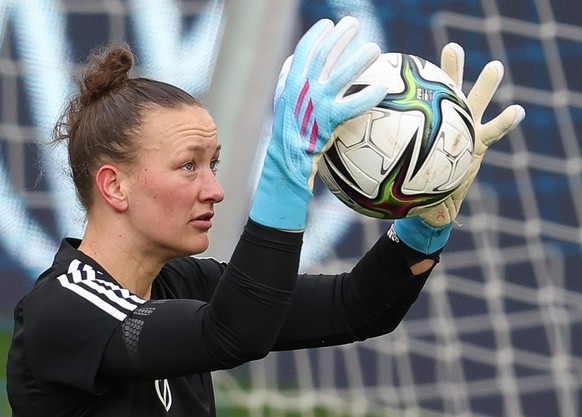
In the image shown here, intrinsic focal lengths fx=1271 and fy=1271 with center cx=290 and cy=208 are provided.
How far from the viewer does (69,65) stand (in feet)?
12.6

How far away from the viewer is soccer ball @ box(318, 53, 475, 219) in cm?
213

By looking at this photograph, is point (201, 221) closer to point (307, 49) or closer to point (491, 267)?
point (307, 49)

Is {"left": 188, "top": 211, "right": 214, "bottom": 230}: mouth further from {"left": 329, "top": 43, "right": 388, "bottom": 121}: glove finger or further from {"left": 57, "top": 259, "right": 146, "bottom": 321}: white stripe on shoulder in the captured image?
{"left": 329, "top": 43, "right": 388, "bottom": 121}: glove finger

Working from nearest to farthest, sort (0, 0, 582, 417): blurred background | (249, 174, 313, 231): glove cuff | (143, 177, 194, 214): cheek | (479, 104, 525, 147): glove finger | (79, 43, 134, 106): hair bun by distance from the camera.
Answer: (249, 174, 313, 231): glove cuff, (143, 177, 194, 214): cheek, (79, 43, 134, 106): hair bun, (479, 104, 525, 147): glove finger, (0, 0, 582, 417): blurred background

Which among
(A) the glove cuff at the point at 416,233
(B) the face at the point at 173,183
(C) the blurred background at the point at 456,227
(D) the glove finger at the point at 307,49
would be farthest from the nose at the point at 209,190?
(C) the blurred background at the point at 456,227

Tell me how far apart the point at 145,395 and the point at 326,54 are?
0.65 metres

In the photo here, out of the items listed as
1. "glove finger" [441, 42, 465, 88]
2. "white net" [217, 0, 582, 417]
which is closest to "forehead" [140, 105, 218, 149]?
"glove finger" [441, 42, 465, 88]

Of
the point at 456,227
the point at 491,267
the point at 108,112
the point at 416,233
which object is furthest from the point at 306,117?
the point at 491,267

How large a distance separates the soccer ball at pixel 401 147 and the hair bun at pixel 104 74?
15.5 inches

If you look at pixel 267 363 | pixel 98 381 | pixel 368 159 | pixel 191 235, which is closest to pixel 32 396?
pixel 98 381

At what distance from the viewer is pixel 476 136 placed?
2334mm

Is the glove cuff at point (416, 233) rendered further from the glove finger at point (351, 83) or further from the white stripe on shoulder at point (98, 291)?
the white stripe on shoulder at point (98, 291)

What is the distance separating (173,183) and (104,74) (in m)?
0.27

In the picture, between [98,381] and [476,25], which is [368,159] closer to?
[98,381]
